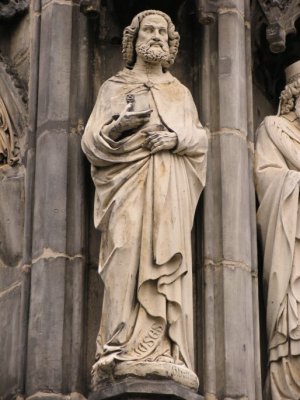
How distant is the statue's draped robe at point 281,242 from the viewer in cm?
A: 1460

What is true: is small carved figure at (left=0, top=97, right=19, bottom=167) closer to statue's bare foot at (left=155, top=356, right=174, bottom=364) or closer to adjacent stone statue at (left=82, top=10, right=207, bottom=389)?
adjacent stone statue at (left=82, top=10, right=207, bottom=389)

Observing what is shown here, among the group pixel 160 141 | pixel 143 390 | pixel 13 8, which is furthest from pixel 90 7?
pixel 143 390

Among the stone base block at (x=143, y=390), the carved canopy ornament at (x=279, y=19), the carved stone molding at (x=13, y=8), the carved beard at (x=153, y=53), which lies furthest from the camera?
the carved stone molding at (x=13, y=8)

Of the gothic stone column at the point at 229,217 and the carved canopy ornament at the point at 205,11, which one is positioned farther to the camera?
the carved canopy ornament at the point at 205,11

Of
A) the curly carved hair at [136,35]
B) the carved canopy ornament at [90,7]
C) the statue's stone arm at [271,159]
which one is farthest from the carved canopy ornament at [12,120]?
the statue's stone arm at [271,159]

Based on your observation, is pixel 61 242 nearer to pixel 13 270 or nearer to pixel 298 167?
pixel 13 270

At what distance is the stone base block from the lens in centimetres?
1367

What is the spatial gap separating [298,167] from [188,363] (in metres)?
2.06

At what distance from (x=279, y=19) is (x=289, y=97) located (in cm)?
62

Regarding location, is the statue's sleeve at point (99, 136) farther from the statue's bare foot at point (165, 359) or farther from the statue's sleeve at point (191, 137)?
the statue's bare foot at point (165, 359)

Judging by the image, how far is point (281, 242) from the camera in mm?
14930

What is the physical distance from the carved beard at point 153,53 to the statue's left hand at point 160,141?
0.70m

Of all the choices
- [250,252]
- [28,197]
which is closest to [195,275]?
[250,252]

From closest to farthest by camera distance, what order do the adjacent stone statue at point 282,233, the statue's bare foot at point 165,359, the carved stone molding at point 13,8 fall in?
the statue's bare foot at point 165,359, the adjacent stone statue at point 282,233, the carved stone molding at point 13,8
